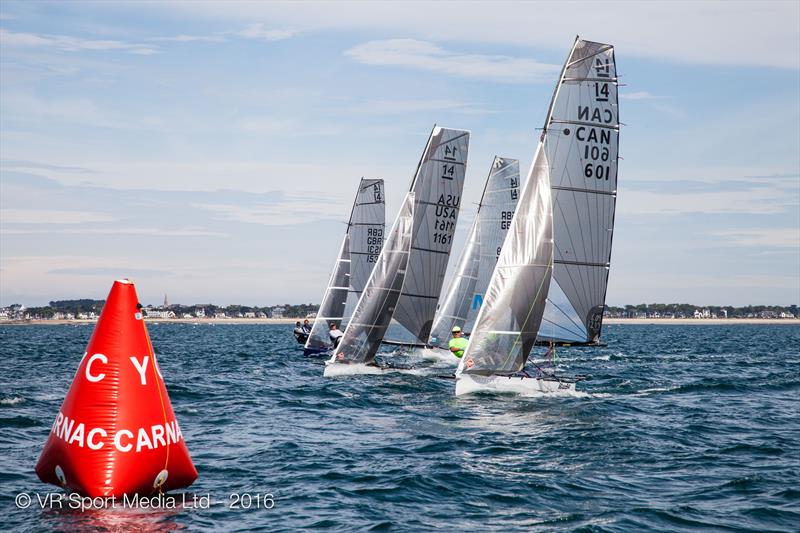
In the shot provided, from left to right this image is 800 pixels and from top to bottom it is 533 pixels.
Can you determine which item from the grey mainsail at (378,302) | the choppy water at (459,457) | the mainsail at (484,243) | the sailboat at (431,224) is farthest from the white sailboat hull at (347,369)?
the mainsail at (484,243)

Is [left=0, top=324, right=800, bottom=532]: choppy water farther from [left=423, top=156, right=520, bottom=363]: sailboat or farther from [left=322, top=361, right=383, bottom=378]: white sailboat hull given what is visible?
[left=423, top=156, right=520, bottom=363]: sailboat

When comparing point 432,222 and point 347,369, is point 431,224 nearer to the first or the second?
point 432,222

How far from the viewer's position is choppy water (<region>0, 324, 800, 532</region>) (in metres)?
11.1

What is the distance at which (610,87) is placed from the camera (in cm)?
2552

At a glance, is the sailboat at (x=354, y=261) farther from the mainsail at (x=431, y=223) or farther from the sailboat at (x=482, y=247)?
the mainsail at (x=431, y=223)

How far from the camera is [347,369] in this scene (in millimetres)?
30625

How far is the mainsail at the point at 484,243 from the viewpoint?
39.2m

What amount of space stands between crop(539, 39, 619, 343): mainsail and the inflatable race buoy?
1670cm

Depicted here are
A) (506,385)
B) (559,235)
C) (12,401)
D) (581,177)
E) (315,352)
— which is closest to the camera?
(12,401)

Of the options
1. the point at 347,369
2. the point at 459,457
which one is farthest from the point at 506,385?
the point at 347,369

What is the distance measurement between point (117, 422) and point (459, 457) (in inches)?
265

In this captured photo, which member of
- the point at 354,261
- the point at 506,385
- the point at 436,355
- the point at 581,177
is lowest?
the point at 436,355

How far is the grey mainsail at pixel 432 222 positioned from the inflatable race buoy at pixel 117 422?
24.7 m

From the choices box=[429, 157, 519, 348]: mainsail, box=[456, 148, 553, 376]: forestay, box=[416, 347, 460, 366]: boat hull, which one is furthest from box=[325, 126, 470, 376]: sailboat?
box=[456, 148, 553, 376]: forestay
